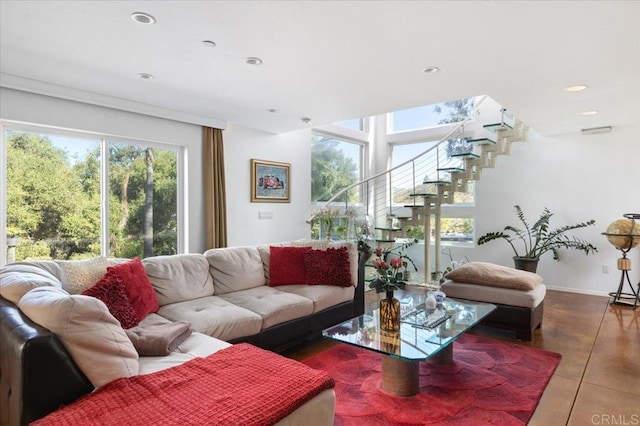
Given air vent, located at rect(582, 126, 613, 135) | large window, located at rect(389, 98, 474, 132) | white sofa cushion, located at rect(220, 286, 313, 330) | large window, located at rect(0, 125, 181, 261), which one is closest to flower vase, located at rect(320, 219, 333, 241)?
large window, located at rect(0, 125, 181, 261)

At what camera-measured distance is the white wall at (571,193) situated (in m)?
5.12

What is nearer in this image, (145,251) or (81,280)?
(81,280)

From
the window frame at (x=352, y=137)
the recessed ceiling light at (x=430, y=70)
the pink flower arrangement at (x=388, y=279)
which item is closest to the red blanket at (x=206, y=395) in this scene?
the pink flower arrangement at (x=388, y=279)

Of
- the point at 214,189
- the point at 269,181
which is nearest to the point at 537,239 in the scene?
the point at 269,181

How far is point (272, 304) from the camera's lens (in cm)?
303

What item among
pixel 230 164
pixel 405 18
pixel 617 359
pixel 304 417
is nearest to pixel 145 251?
pixel 230 164

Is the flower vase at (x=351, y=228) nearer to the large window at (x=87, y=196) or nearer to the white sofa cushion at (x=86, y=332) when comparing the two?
the large window at (x=87, y=196)

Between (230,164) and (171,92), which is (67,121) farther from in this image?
(230,164)

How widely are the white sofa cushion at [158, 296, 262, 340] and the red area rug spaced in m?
0.61

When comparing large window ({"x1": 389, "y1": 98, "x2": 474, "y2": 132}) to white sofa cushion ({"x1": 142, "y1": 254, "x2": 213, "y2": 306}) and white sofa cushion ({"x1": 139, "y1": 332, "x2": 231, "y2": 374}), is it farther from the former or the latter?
white sofa cushion ({"x1": 139, "y1": 332, "x2": 231, "y2": 374})

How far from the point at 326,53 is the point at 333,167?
13.5 feet

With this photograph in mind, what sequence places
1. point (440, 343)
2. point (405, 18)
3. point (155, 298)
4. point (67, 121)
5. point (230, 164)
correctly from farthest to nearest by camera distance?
point (230, 164), point (67, 121), point (155, 298), point (440, 343), point (405, 18)

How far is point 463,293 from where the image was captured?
374cm

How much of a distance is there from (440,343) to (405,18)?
1.99 metres
